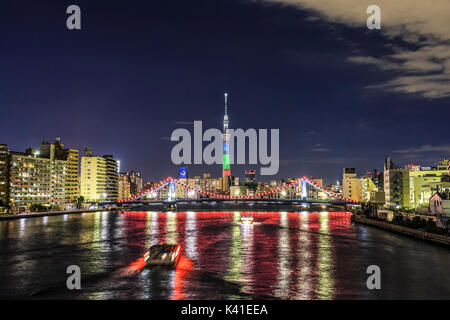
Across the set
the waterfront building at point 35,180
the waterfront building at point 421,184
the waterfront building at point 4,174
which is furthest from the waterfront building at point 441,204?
the waterfront building at point 4,174

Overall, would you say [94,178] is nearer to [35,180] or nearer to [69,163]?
[69,163]

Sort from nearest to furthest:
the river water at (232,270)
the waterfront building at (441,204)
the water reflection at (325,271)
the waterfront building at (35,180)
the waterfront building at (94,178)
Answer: the water reflection at (325,271) < the river water at (232,270) < the waterfront building at (441,204) < the waterfront building at (35,180) < the waterfront building at (94,178)

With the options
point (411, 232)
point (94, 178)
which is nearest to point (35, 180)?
point (94, 178)

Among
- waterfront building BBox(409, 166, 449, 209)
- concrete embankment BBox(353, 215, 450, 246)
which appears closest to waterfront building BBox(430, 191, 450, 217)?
concrete embankment BBox(353, 215, 450, 246)

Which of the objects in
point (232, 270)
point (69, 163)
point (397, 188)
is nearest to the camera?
point (232, 270)

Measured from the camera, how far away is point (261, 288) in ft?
78.7

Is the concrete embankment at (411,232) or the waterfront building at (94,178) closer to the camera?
the concrete embankment at (411,232)

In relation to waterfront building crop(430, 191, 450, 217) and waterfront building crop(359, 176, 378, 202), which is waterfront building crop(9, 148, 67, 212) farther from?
waterfront building crop(359, 176, 378, 202)

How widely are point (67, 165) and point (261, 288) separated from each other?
140 meters

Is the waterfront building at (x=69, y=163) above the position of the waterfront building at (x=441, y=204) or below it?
above

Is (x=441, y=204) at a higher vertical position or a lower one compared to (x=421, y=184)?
lower

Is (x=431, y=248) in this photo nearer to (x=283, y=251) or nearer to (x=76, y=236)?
(x=283, y=251)

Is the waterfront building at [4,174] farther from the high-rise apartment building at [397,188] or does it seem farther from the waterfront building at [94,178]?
the high-rise apartment building at [397,188]
